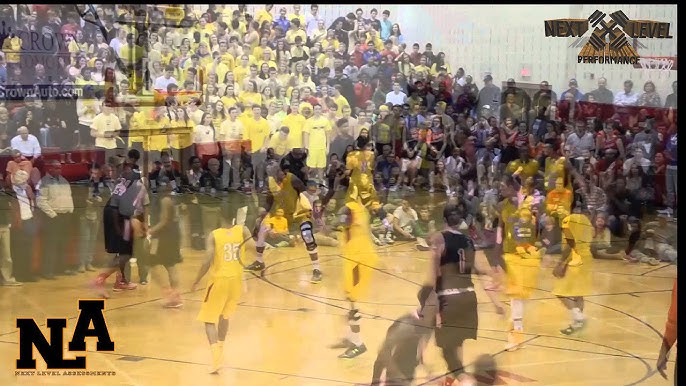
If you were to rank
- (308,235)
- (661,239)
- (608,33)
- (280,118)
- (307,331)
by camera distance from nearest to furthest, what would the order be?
(307,331), (608,33), (280,118), (308,235), (661,239)

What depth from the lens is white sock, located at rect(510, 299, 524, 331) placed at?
19.4 ft

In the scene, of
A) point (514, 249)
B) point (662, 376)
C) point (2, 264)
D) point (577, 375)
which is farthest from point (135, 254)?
point (662, 376)

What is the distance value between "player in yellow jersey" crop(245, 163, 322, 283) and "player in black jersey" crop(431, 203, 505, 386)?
1.06 metres

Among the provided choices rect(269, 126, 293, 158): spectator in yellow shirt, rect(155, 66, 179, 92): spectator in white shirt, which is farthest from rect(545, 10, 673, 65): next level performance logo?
rect(155, 66, 179, 92): spectator in white shirt

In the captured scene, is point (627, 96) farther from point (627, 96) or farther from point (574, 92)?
point (574, 92)

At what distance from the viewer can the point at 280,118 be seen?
5980 mm

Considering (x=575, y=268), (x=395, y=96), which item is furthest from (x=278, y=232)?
(x=575, y=268)

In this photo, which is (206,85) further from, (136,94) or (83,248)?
(83,248)

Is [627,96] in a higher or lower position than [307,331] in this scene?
higher

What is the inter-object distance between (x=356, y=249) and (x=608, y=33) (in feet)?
6.72

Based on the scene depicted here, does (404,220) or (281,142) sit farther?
(404,220)

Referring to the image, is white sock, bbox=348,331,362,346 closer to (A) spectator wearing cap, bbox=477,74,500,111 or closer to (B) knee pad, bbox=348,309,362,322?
(B) knee pad, bbox=348,309,362,322

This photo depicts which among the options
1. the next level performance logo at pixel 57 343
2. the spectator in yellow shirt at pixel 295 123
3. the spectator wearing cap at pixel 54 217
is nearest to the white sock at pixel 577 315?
the spectator in yellow shirt at pixel 295 123

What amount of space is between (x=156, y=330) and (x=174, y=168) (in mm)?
968
